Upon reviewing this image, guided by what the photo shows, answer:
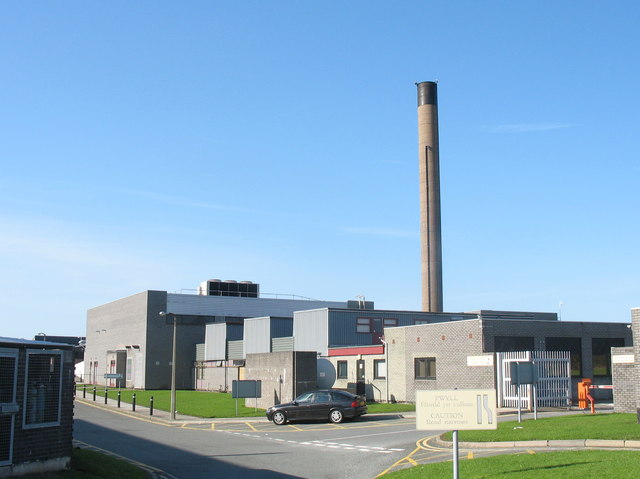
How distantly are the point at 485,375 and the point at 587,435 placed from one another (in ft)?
51.8

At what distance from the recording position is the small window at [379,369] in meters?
42.6

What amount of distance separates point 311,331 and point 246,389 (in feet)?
41.7

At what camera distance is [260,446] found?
2423 centimetres

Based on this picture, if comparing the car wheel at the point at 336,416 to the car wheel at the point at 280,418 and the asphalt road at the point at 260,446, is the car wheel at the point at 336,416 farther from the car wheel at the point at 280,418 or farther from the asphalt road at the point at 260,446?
the car wheel at the point at 280,418

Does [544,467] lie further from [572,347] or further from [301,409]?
[572,347]

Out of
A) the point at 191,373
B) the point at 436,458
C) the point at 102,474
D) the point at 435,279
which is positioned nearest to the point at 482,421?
the point at 436,458

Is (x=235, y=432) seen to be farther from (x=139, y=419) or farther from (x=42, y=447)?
(x=42, y=447)

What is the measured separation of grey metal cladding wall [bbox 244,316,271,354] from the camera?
5550 centimetres

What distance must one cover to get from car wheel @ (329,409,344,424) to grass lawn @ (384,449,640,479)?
13.8 meters

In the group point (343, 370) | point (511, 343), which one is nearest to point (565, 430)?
point (511, 343)

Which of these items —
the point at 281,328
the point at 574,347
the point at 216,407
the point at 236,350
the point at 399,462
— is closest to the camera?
the point at 399,462

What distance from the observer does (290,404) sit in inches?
1256

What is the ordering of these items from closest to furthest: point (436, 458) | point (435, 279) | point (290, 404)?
point (436, 458) < point (290, 404) < point (435, 279)

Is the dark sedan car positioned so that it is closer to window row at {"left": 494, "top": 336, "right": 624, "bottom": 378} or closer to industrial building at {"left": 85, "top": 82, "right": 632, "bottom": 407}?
industrial building at {"left": 85, "top": 82, "right": 632, "bottom": 407}
